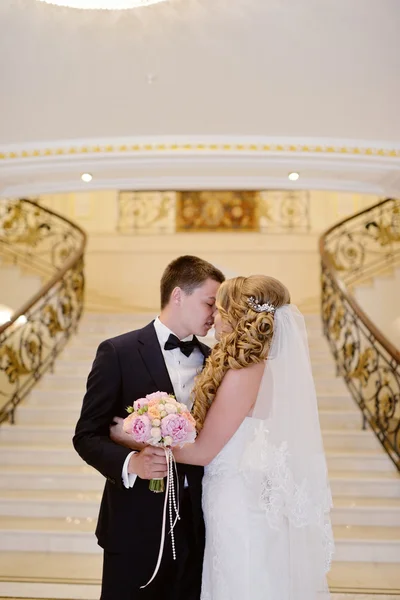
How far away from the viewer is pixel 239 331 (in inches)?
99.3

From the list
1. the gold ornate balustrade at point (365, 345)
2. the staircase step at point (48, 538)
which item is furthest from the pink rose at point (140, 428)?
the gold ornate balustrade at point (365, 345)

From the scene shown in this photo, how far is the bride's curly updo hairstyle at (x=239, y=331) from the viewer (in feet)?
8.16

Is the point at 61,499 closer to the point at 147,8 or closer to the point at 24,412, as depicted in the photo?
the point at 24,412

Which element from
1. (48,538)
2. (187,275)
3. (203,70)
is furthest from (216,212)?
(187,275)

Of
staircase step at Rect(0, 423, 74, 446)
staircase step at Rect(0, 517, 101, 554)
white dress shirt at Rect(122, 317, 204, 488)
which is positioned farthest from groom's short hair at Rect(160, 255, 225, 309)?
staircase step at Rect(0, 423, 74, 446)

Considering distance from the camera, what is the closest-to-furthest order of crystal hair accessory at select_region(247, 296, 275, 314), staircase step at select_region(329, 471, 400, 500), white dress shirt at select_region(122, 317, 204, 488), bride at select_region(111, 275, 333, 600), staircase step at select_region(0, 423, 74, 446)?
bride at select_region(111, 275, 333, 600)
crystal hair accessory at select_region(247, 296, 275, 314)
white dress shirt at select_region(122, 317, 204, 488)
staircase step at select_region(329, 471, 400, 500)
staircase step at select_region(0, 423, 74, 446)

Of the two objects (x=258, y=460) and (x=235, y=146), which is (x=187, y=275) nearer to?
(x=258, y=460)

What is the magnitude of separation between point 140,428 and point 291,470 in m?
0.74

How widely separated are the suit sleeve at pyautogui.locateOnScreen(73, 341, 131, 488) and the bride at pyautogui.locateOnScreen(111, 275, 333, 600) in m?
0.25

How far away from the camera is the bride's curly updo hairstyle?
2.49 meters

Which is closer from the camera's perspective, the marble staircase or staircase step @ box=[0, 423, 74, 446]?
the marble staircase

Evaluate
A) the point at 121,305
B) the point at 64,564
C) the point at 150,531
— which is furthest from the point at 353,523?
the point at 121,305

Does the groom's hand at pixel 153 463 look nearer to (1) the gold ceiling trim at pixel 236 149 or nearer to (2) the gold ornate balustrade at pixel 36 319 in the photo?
(1) the gold ceiling trim at pixel 236 149

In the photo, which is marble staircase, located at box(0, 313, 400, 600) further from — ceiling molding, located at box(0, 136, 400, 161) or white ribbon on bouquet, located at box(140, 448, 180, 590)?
ceiling molding, located at box(0, 136, 400, 161)
